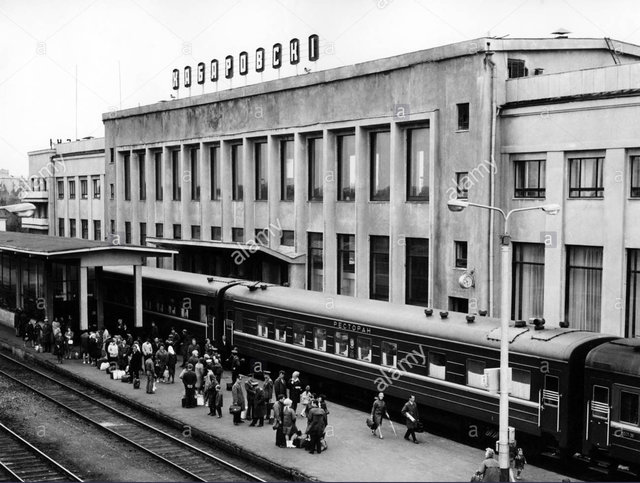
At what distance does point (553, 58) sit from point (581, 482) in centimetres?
1866

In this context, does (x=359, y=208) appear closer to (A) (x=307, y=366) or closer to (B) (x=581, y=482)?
(A) (x=307, y=366)

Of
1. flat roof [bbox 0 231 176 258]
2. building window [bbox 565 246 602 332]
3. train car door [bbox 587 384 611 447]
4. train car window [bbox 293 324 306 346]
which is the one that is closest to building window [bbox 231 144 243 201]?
flat roof [bbox 0 231 176 258]

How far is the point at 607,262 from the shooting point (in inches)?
1049

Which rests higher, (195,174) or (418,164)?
(195,174)

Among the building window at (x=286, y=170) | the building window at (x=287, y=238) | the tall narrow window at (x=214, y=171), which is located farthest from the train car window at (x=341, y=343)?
the tall narrow window at (x=214, y=171)

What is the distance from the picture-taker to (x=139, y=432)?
25531 mm

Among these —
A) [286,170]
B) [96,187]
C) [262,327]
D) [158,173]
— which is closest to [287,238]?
[286,170]

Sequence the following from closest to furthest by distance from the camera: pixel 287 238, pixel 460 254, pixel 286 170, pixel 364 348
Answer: pixel 364 348, pixel 460 254, pixel 287 238, pixel 286 170

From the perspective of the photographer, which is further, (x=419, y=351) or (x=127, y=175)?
(x=127, y=175)

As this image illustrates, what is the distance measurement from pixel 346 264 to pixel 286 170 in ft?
23.1

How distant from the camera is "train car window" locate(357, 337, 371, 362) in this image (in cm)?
2652

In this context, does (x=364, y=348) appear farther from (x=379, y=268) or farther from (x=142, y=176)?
(x=142, y=176)

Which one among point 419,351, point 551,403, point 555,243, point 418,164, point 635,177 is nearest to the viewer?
point 551,403

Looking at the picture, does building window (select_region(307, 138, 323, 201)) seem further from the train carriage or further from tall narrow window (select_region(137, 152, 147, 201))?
tall narrow window (select_region(137, 152, 147, 201))
